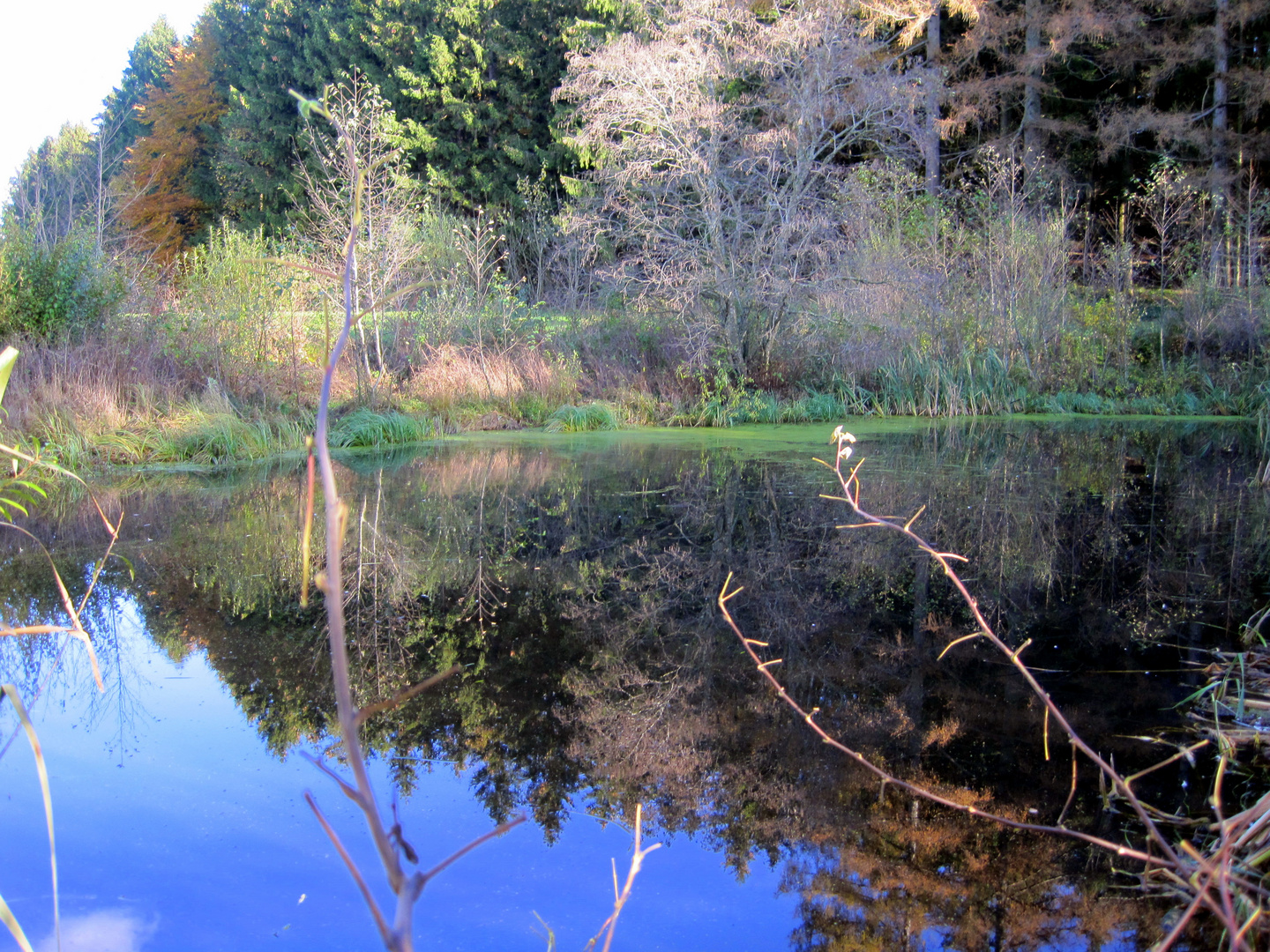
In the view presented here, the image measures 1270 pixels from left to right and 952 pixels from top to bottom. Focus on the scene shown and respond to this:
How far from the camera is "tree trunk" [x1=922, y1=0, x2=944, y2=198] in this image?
55.0 ft

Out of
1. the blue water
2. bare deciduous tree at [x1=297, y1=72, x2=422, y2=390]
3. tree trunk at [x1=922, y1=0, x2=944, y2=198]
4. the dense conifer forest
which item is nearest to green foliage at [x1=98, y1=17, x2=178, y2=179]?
the dense conifer forest

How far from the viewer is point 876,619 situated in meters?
3.68

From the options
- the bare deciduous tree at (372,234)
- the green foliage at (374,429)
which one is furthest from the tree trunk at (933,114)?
the green foliage at (374,429)

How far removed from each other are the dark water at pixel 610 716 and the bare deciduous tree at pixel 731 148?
6247 millimetres

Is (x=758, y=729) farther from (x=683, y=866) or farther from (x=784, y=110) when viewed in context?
(x=784, y=110)

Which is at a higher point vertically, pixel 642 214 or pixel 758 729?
pixel 642 214

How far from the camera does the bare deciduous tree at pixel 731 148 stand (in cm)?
→ 1106

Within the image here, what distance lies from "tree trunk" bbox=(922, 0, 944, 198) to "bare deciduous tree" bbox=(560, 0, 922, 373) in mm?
5283

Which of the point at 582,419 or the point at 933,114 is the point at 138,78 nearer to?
the point at 933,114

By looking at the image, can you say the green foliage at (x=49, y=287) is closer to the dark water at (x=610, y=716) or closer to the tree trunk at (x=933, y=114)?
the dark water at (x=610, y=716)

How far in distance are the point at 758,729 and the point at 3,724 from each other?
2235 mm

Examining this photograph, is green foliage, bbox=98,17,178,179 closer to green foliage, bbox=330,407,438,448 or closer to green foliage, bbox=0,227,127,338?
green foliage, bbox=0,227,127,338

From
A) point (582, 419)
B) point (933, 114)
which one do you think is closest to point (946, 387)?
point (582, 419)

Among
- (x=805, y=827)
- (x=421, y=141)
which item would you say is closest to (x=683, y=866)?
(x=805, y=827)
